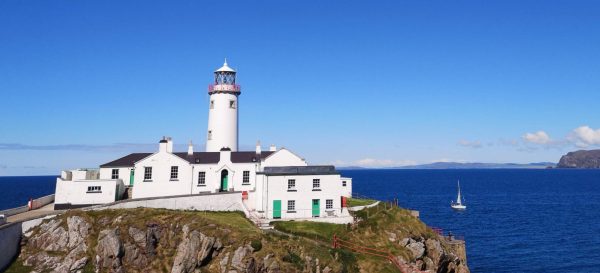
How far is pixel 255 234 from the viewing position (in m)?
37.9

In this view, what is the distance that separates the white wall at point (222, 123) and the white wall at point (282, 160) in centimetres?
1345

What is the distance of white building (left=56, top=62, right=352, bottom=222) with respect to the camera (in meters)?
45.8

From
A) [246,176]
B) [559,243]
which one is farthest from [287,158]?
[559,243]

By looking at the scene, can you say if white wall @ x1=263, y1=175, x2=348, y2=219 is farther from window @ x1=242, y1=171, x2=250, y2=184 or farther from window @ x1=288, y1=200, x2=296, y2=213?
window @ x1=242, y1=171, x2=250, y2=184

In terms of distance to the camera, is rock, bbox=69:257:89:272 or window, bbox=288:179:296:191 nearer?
rock, bbox=69:257:89:272

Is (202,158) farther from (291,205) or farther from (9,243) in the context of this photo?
(9,243)

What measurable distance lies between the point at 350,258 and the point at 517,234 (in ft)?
153

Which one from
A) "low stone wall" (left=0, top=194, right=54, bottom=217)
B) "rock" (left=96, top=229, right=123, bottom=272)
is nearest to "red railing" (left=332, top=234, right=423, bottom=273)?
"rock" (left=96, top=229, right=123, bottom=272)

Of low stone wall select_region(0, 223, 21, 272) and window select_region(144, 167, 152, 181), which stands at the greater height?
window select_region(144, 167, 152, 181)

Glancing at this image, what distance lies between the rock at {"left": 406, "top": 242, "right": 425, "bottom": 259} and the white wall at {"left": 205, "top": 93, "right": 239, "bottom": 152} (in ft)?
93.6

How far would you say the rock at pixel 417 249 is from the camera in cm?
4202

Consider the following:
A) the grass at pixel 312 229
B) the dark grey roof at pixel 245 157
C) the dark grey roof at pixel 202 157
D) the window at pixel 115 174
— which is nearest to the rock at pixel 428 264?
the grass at pixel 312 229

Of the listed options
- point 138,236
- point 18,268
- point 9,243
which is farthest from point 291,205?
point 9,243

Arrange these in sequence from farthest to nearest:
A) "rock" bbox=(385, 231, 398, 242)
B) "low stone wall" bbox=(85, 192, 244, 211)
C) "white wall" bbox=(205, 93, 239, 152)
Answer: "white wall" bbox=(205, 93, 239, 152)
"low stone wall" bbox=(85, 192, 244, 211)
"rock" bbox=(385, 231, 398, 242)
